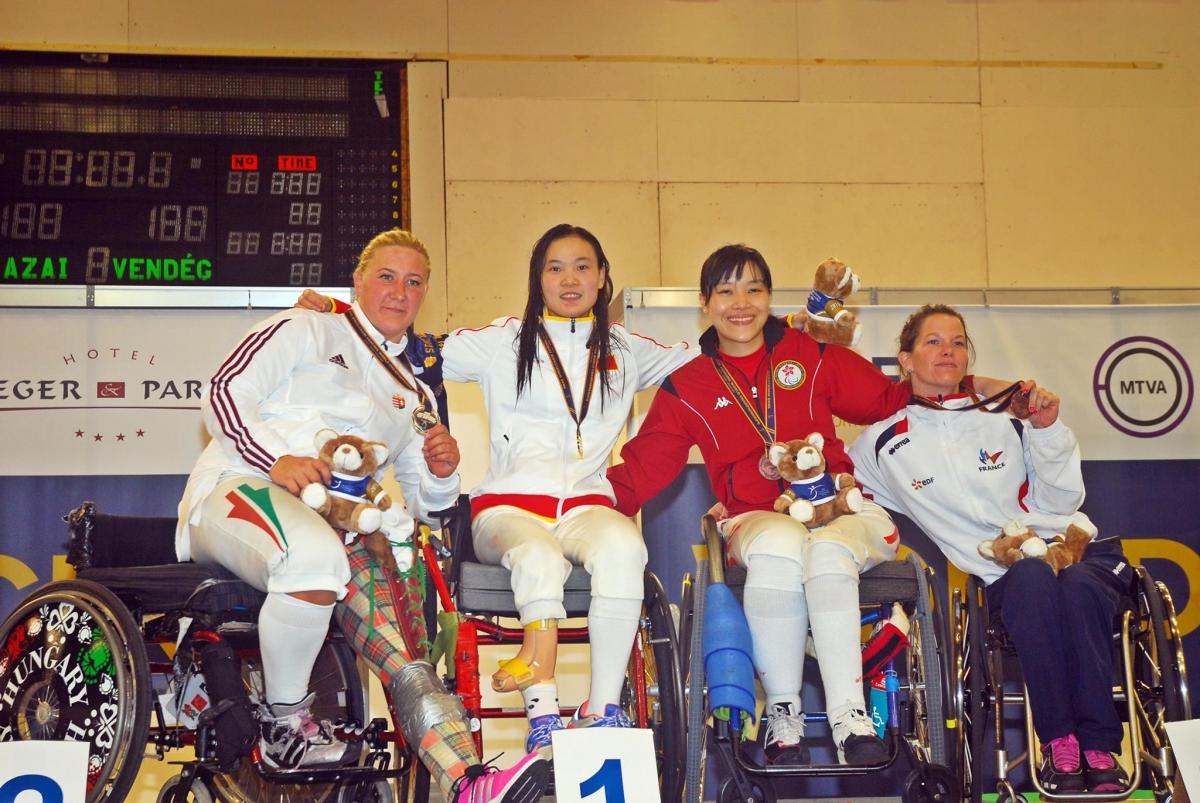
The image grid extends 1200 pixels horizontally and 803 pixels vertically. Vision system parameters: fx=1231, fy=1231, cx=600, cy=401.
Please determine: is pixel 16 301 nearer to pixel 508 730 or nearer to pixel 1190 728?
pixel 508 730

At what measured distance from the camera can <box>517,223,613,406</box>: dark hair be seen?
3.33 m

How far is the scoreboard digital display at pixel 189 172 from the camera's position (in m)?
5.16

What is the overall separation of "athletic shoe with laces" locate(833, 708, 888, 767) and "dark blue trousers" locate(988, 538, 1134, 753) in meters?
0.44

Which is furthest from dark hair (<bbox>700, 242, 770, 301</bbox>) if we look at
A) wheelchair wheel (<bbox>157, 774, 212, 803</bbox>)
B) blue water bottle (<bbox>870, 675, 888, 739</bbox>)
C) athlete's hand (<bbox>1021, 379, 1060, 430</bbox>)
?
wheelchair wheel (<bbox>157, 774, 212, 803</bbox>)

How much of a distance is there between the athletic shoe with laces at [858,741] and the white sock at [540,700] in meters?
0.64

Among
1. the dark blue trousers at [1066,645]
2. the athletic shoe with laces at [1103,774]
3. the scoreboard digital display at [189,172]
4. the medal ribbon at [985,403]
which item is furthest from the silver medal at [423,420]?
the scoreboard digital display at [189,172]

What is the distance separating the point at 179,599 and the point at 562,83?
11.8 feet

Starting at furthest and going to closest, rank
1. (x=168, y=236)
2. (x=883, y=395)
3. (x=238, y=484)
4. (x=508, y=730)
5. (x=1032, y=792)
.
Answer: (x=168, y=236), (x=508, y=730), (x=1032, y=792), (x=883, y=395), (x=238, y=484)

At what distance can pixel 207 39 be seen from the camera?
18.2 feet

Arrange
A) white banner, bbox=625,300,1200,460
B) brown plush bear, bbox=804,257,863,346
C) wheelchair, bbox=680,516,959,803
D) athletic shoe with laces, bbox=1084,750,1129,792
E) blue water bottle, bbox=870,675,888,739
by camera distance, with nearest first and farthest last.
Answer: athletic shoe with laces, bbox=1084,750,1129,792, wheelchair, bbox=680,516,959,803, blue water bottle, bbox=870,675,888,739, brown plush bear, bbox=804,257,863,346, white banner, bbox=625,300,1200,460

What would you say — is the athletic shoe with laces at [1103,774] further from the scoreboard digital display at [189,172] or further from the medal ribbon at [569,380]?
the scoreboard digital display at [189,172]

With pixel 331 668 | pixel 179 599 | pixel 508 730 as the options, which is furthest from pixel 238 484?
pixel 508 730

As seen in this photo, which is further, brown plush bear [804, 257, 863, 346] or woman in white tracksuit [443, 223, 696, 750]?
brown plush bear [804, 257, 863, 346]

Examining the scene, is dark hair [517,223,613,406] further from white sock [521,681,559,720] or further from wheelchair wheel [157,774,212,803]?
wheelchair wheel [157,774,212,803]
